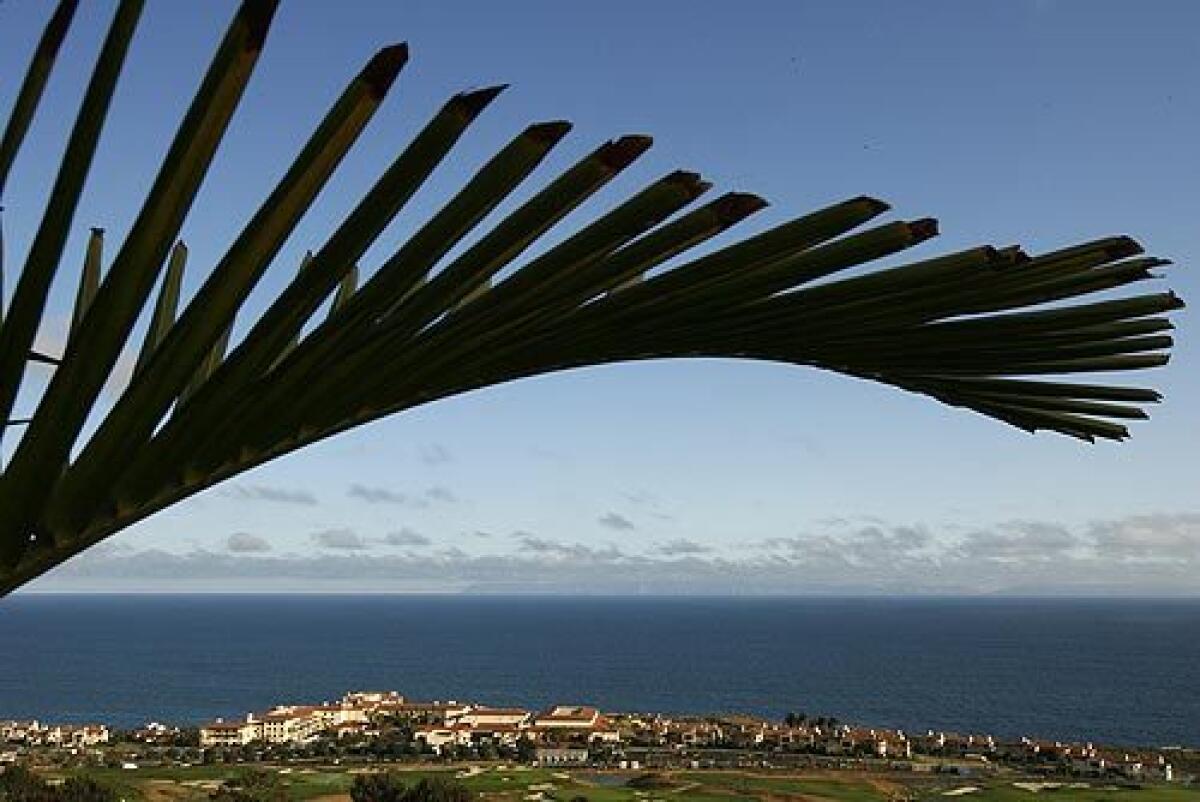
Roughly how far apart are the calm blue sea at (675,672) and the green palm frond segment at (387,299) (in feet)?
230

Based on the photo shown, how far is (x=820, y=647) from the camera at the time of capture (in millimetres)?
126750

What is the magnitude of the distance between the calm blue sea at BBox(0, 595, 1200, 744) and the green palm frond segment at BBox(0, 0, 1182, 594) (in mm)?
70229

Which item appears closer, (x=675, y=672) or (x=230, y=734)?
(x=230, y=734)

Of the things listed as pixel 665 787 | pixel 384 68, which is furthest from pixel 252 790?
pixel 384 68

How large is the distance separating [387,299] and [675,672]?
103074 millimetres

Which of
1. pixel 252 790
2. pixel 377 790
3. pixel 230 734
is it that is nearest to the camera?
pixel 377 790

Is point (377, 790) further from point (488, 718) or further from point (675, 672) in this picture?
point (675, 672)

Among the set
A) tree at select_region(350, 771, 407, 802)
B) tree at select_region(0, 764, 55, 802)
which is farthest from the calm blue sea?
tree at select_region(350, 771, 407, 802)

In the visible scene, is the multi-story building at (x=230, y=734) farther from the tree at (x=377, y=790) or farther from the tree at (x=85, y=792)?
the tree at (x=85, y=792)

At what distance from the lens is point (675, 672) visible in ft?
331

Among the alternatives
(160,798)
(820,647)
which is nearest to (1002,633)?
(820,647)

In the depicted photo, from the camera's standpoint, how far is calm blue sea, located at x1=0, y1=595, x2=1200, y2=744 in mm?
75812

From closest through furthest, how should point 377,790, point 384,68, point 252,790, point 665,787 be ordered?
point 384,68 < point 377,790 < point 252,790 < point 665,787

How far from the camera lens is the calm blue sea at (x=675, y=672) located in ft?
249
